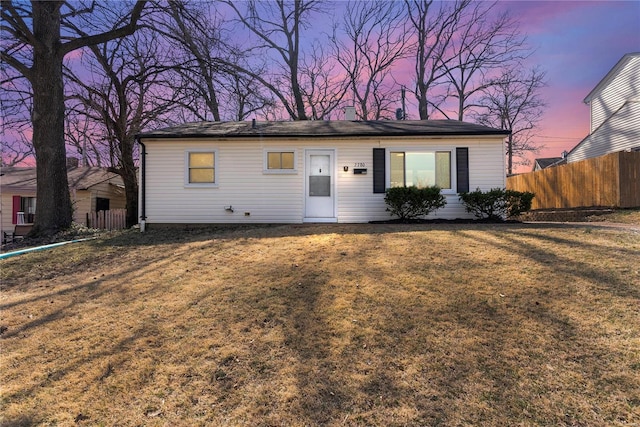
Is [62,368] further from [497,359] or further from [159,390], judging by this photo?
[497,359]

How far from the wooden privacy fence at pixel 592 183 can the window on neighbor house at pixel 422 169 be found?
23.0 ft

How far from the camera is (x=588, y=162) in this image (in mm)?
13156

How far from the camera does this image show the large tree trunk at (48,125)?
9.53 metres

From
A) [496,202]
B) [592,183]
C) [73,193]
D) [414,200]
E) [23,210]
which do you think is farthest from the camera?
[73,193]

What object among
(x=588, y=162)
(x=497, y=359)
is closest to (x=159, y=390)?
(x=497, y=359)

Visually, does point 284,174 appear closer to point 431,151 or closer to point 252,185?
point 252,185

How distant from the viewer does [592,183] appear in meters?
13.0

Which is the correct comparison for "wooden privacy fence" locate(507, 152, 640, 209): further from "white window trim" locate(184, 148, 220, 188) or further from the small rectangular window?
"white window trim" locate(184, 148, 220, 188)

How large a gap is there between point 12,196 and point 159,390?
20615mm

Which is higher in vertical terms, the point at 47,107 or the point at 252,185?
the point at 47,107

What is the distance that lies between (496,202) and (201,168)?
917cm

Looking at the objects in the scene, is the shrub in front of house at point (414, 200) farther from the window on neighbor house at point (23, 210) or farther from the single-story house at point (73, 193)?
the window on neighbor house at point (23, 210)

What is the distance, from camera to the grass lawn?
7.93 ft

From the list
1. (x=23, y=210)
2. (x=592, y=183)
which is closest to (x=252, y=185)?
(x=592, y=183)
